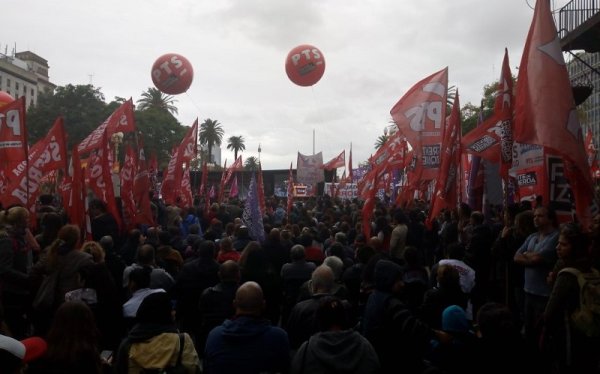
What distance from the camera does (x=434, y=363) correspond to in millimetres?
4078

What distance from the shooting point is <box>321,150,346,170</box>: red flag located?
30.6 metres

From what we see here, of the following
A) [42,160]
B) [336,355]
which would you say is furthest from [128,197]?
[336,355]

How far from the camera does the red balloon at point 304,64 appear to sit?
1936cm

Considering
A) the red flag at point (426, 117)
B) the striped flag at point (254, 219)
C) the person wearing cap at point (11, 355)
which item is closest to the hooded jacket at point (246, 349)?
the person wearing cap at point (11, 355)

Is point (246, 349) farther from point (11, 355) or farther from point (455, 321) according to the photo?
point (11, 355)

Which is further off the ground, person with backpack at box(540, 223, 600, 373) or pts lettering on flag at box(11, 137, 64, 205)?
pts lettering on flag at box(11, 137, 64, 205)

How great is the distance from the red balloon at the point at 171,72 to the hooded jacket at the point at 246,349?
14.9 meters

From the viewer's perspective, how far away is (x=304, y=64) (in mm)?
19359

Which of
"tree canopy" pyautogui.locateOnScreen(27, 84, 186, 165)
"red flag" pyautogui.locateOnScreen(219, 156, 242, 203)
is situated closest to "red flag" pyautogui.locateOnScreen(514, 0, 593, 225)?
"red flag" pyautogui.locateOnScreen(219, 156, 242, 203)

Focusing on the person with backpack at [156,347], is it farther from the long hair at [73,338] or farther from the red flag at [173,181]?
the red flag at [173,181]

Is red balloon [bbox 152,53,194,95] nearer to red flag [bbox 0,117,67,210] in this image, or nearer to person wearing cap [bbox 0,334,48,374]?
red flag [bbox 0,117,67,210]

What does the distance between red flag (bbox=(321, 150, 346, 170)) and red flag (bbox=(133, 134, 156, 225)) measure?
59.3 ft

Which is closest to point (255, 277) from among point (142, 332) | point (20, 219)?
point (20, 219)

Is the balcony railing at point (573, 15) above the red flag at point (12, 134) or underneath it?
above
